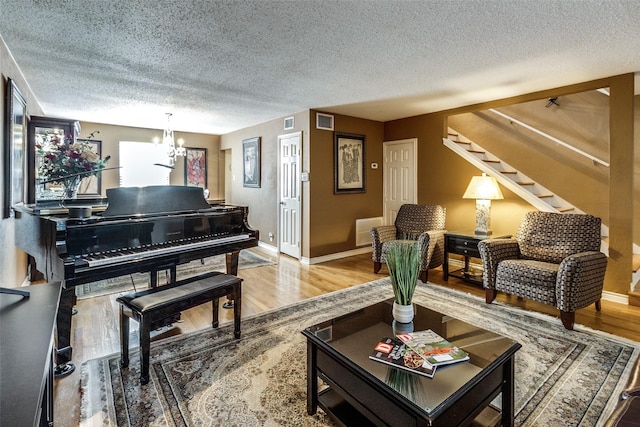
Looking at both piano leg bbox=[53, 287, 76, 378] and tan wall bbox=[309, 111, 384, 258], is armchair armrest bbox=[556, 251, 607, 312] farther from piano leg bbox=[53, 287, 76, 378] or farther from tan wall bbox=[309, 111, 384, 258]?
piano leg bbox=[53, 287, 76, 378]

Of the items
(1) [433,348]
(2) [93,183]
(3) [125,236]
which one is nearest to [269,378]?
(1) [433,348]

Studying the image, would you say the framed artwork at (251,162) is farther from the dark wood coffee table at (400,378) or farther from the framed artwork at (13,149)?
the dark wood coffee table at (400,378)

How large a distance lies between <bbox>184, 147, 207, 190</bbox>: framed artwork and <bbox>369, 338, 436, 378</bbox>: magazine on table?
6570mm

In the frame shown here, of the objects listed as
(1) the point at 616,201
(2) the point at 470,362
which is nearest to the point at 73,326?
(2) the point at 470,362

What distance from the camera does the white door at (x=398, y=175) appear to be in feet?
17.5

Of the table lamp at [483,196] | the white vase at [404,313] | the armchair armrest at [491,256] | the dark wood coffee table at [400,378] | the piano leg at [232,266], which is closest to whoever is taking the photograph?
the dark wood coffee table at [400,378]

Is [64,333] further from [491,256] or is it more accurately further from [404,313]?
[491,256]

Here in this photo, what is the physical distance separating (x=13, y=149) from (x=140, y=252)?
1660 millimetres

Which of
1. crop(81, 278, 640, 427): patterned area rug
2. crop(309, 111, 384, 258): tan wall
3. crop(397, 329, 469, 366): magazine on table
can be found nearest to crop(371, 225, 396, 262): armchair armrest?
crop(309, 111, 384, 258): tan wall

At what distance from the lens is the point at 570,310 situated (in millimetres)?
2607

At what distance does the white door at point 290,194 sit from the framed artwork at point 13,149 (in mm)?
3261

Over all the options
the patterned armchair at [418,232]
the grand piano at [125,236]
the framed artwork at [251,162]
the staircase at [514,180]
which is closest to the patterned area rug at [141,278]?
the grand piano at [125,236]

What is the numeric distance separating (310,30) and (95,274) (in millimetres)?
2285

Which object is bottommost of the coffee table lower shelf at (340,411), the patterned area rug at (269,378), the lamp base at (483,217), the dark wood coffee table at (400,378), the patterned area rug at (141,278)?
the patterned area rug at (269,378)
